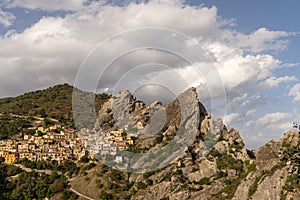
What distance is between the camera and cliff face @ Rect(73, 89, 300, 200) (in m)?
50.1

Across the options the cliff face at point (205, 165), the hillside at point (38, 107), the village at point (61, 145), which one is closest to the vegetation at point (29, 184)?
the cliff face at point (205, 165)

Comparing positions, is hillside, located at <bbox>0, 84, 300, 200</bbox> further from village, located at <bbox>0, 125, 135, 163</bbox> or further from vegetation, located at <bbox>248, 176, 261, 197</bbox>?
village, located at <bbox>0, 125, 135, 163</bbox>

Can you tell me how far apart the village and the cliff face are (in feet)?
16.1

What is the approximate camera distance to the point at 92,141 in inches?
3322

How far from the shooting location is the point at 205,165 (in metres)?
65.0

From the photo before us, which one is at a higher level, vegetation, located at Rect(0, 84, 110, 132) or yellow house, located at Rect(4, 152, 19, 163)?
vegetation, located at Rect(0, 84, 110, 132)

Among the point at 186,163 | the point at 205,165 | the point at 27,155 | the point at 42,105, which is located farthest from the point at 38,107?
the point at 205,165

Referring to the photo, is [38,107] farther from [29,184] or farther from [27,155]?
[29,184]

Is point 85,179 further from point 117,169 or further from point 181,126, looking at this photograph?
point 181,126

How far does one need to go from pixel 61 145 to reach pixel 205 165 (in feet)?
111

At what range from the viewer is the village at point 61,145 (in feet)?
259

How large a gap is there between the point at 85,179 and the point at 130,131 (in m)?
21.4

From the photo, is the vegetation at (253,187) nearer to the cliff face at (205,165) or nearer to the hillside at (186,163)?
the cliff face at (205,165)

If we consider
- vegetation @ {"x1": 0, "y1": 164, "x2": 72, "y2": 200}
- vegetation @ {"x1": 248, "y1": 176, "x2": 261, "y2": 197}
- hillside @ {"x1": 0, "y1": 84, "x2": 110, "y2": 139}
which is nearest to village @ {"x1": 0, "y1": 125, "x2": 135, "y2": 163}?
hillside @ {"x1": 0, "y1": 84, "x2": 110, "y2": 139}
